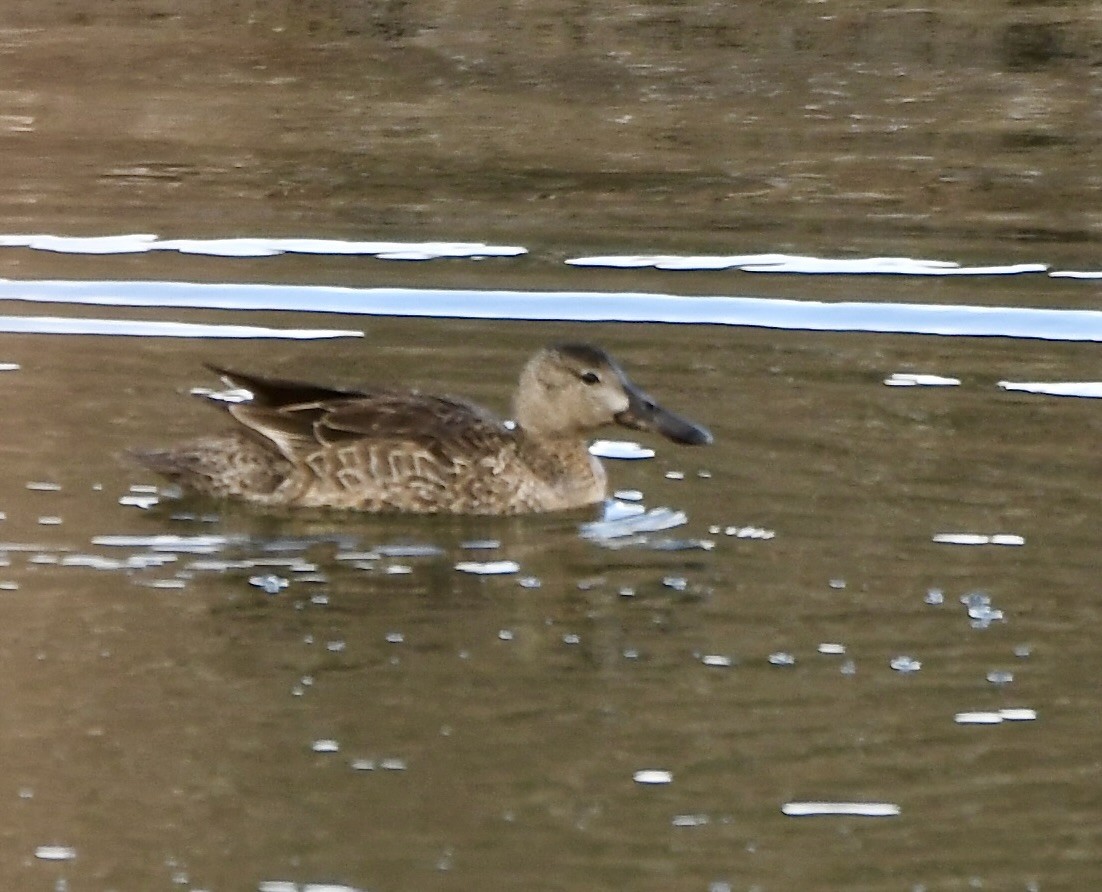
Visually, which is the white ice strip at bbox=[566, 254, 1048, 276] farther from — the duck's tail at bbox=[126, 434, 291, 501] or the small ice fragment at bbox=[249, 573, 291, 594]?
the small ice fragment at bbox=[249, 573, 291, 594]

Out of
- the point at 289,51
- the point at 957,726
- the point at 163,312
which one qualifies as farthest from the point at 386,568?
the point at 289,51

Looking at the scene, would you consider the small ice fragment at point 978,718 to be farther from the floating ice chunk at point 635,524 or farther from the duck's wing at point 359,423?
the duck's wing at point 359,423

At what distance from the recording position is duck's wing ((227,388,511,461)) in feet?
31.2

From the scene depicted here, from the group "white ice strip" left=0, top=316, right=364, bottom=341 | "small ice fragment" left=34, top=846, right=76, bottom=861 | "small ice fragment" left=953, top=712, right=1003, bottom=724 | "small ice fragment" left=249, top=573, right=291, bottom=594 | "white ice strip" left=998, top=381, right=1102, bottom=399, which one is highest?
"white ice strip" left=0, top=316, right=364, bottom=341

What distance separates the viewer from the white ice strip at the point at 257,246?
12914mm

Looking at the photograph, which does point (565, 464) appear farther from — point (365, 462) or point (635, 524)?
point (365, 462)

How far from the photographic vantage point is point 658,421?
31.8 ft

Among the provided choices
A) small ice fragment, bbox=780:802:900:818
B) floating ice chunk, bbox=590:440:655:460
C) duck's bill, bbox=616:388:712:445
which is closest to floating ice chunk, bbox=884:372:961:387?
floating ice chunk, bbox=590:440:655:460

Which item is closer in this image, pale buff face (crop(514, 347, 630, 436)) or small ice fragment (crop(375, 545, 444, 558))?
small ice fragment (crop(375, 545, 444, 558))

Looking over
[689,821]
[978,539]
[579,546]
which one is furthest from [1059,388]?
[689,821]

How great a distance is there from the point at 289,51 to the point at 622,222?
5541 millimetres

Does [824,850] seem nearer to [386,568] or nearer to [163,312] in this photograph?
[386,568]

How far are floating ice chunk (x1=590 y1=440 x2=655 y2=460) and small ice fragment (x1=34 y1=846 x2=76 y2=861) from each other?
443 cm

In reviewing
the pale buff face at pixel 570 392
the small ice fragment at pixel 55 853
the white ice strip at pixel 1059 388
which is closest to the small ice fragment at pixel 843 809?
the small ice fragment at pixel 55 853
